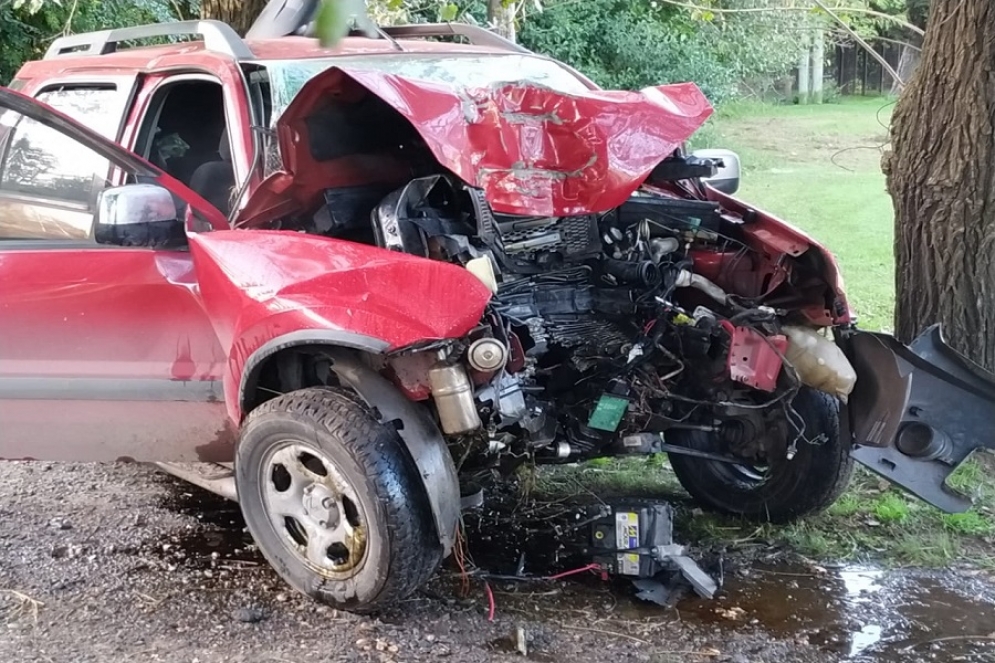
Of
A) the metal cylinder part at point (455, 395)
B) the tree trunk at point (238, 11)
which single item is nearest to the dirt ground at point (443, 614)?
the metal cylinder part at point (455, 395)

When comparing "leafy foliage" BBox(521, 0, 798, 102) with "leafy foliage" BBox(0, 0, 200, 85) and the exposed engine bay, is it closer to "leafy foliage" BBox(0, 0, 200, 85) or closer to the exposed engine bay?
"leafy foliage" BBox(0, 0, 200, 85)

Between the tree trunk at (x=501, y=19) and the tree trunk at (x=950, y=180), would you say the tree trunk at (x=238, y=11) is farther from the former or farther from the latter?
the tree trunk at (x=950, y=180)

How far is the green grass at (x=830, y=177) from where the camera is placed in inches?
353

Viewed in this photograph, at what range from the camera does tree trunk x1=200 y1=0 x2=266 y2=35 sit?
6.55 m

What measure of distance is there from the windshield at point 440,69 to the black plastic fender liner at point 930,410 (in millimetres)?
1668

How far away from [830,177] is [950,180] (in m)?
10.2

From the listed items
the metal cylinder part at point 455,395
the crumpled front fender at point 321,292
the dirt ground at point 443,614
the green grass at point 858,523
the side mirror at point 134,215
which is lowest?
the green grass at point 858,523

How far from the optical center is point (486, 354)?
3254 mm

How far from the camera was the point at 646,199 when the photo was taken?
4.20 meters

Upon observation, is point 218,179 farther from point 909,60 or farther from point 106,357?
point 909,60

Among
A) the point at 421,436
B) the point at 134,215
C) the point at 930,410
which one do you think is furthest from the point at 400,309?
the point at 930,410

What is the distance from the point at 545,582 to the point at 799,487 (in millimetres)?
1207

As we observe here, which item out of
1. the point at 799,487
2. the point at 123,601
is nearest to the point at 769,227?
the point at 799,487

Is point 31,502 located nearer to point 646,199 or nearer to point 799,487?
point 646,199
